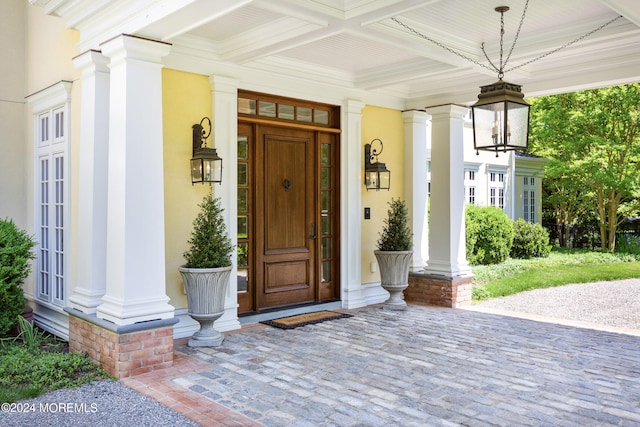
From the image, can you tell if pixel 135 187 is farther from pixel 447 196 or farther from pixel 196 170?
pixel 447 196

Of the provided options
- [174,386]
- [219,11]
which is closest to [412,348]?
[174,386]

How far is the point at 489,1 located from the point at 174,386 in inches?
161

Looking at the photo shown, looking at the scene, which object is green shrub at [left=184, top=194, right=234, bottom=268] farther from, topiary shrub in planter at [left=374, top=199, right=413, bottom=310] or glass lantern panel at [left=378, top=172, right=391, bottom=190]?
glass lantern panel at [left=378, top=172, right=391, bottom=190]

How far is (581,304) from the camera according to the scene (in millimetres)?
9023

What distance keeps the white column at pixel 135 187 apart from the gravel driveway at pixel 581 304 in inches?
185

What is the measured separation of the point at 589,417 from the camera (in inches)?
147

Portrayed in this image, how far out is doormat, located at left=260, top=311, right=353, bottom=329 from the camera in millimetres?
6367

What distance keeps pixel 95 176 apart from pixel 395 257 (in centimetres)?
387

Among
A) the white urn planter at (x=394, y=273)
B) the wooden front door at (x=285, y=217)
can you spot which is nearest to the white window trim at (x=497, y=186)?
the white urn planter at (x=394, y=273)

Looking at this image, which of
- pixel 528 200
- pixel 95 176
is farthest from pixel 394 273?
pixel 528 200

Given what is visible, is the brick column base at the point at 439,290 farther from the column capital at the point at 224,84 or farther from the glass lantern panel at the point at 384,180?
the column capital at the point at 224,84

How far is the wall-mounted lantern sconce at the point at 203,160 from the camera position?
18.5 ft

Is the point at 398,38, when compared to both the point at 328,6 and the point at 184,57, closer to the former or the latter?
the point at 328,6

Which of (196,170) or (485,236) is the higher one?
(196,170)
